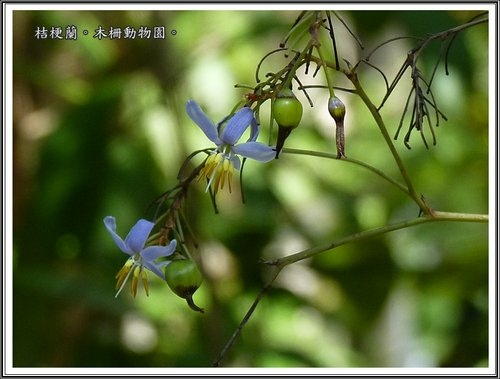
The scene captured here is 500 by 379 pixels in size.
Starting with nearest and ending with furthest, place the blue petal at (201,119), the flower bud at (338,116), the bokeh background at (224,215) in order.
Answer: the flower bud at (338,116), the blue petal at (201,119), the bokeh background at (224,215)

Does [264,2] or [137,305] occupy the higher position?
[264,2]

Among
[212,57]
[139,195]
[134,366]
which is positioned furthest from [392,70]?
[134,366]

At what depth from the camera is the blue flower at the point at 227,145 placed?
118 centimetres

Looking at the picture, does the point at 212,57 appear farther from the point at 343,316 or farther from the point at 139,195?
the point at 343,316

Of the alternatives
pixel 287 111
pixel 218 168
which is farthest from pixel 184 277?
pixel 287 111

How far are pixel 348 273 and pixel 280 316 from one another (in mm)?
290

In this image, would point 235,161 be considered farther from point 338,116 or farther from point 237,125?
point 338,116

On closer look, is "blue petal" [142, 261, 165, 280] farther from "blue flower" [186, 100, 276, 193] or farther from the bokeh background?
the bokeh background

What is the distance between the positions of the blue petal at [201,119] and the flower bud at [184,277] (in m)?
0.18

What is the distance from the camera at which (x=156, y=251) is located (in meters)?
1.25

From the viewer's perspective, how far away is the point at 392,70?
10.8ft

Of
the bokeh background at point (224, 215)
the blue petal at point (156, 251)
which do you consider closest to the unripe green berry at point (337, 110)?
the blue petal at point (156, 251)

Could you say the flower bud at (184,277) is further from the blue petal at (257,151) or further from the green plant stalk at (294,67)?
the green plant stalk at (294,67)

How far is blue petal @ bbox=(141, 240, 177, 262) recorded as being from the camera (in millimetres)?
1236
